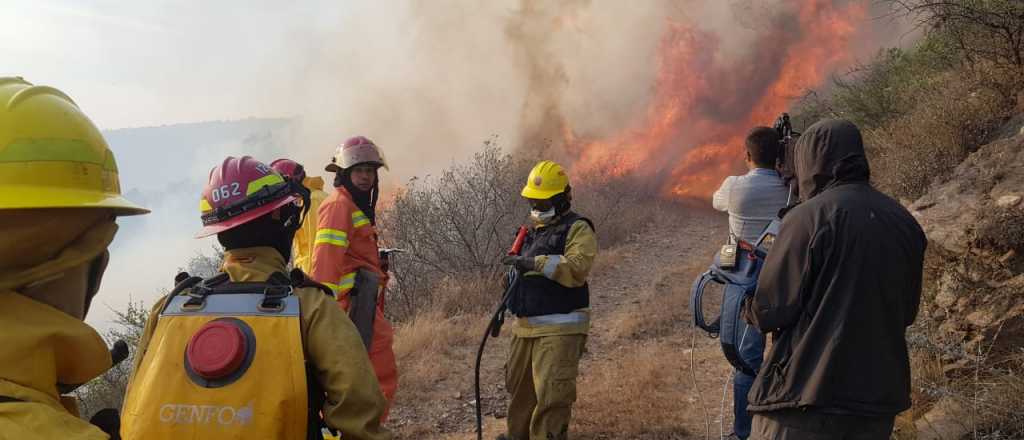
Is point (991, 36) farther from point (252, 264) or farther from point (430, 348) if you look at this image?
point (252, 264)

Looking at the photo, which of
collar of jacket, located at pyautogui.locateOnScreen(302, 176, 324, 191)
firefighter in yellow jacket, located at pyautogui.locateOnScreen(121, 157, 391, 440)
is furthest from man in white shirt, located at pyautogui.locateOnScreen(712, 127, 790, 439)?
collar of jacket, located at pyautogui.locateOnScreen(302, 176, 324, 191)

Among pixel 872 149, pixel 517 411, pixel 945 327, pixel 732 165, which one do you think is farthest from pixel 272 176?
pixel 732 165

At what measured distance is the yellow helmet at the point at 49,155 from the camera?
1277 mm

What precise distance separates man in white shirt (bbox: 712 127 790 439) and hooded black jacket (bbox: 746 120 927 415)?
1459mm

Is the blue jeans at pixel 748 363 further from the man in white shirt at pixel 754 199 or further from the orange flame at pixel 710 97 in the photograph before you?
the orange flame at pixel 710 97

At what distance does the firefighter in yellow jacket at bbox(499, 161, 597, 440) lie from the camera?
14.0 feet

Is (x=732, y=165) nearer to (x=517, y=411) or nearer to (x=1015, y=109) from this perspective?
(x=1015, y=109)

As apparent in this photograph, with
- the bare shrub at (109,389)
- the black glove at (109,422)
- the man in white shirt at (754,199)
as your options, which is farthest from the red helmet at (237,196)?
the bare shrub at (109,389)

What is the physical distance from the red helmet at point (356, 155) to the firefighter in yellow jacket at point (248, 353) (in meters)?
2.27

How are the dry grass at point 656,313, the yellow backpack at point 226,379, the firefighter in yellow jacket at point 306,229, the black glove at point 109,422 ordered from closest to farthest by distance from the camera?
the black glove at point 109,422, the yellow backpack at point 226,379, the firefighter in yellow jacket at point 306,229, the dry grass at point 656,313

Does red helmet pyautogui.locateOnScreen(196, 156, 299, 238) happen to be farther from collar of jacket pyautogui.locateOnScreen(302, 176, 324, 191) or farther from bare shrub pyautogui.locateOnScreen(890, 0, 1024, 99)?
bare shrub pyautogui.locateOnScreen(890, 0, 1024, 99)

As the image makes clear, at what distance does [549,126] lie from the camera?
2155 cm

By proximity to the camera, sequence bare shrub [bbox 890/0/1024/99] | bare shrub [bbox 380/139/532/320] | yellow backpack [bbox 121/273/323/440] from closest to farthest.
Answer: yellow backpack [bbox 121/273/323/440] < bare shrub [bbox 890/0/1024/99] < bare shrub [bbox 380/139/532/320]

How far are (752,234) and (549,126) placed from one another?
17.7m
